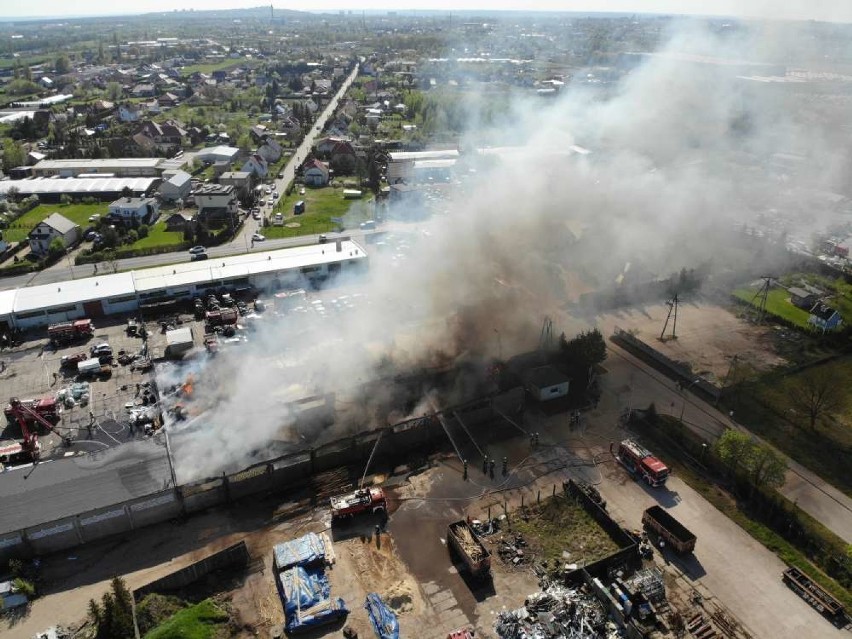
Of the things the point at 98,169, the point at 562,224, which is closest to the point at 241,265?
the point at 562,224

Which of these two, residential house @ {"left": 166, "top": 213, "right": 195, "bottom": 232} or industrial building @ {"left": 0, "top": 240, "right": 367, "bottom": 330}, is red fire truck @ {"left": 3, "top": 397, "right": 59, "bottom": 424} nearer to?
industrial building @ {"left": 0, "top": 240, "right": 367, "bottom": 330}

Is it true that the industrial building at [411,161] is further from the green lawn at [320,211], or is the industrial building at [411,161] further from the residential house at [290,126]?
the residential house at [290,126]

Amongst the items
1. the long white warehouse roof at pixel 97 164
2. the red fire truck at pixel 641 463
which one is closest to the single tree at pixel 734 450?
the red fire truck at pixel 641 463

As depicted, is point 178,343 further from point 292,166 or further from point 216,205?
point 292,166

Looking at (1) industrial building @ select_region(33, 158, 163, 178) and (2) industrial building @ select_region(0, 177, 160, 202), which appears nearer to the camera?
(2) industrial building @ select_region(0, 177, 160, 202)

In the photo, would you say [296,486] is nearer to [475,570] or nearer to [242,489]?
[242,489]

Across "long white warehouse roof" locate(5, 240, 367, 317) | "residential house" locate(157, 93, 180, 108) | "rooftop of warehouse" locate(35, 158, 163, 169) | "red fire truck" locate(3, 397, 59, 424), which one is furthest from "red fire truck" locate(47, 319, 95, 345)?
"residential house" locate(157, 93, 180, 108)
